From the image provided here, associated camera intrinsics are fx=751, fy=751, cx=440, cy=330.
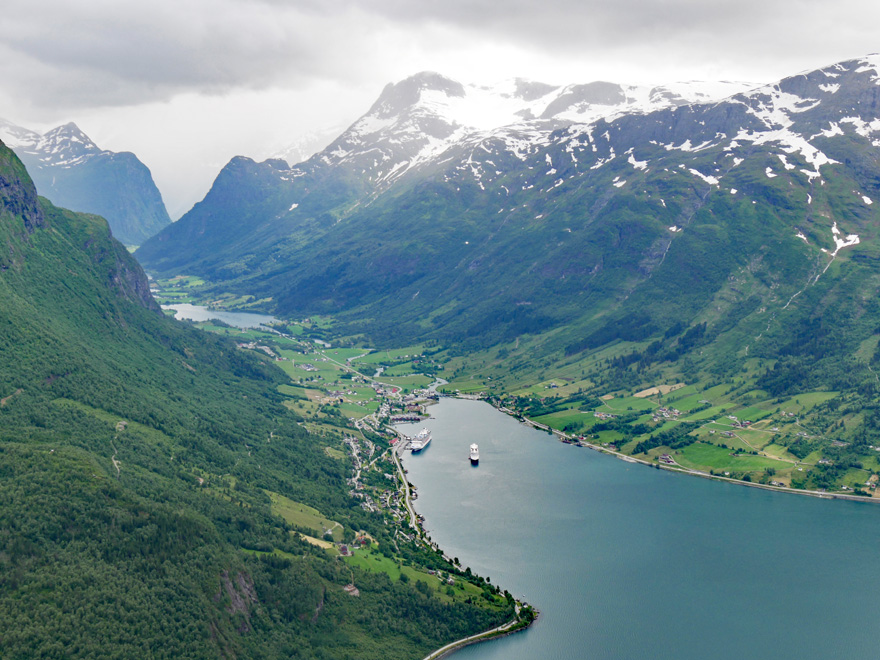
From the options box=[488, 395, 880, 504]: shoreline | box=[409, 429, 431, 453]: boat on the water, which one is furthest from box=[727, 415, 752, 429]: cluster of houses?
box=[409, 429, 431, 453]: boat on the water

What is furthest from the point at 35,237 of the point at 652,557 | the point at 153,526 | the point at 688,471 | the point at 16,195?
the point at 688,471

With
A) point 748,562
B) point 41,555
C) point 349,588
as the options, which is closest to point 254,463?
point 349,588

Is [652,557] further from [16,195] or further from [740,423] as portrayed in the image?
[16,195]

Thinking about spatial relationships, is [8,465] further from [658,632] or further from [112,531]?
[658,632]

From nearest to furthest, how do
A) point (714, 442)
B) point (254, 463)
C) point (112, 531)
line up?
1. point (112, 531)
2. point (254, 463)
3. point (714, 442)

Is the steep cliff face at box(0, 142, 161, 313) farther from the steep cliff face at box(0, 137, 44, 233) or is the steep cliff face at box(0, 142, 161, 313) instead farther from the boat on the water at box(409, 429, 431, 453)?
the boat on the water at box(409, 429, 431, 453)

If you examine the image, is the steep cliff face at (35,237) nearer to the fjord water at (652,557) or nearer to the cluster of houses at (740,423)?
the fjord water at (652,557)
